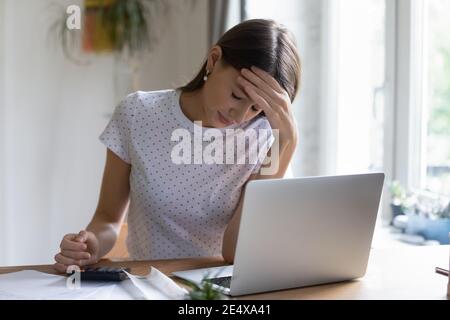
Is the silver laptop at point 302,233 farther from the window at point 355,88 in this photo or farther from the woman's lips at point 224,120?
the window at point 355,88

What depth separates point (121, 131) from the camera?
162 cm

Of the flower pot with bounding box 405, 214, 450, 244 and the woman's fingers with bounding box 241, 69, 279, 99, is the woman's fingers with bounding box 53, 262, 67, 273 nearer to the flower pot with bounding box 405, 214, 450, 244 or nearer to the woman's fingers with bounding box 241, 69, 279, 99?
the woman's fingers with bounding box 241, 69, 279, 99

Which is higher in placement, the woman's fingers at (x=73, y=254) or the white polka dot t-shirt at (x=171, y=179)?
the white polka dot t-shirt at (x=171, y=179)

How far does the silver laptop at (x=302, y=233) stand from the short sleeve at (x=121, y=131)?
1.50ft

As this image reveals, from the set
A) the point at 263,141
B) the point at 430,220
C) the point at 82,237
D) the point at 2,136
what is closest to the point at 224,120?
the point at 263,141

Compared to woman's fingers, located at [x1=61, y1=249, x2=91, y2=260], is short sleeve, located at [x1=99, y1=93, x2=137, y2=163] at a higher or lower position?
higher

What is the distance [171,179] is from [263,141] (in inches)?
9.5

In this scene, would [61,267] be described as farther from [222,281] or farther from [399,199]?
[399,199]

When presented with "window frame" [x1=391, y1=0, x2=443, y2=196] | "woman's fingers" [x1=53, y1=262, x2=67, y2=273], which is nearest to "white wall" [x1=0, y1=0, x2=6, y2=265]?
"window frame" [x1=391, y1=0, x2=443, y2=196]

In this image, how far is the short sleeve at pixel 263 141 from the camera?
5.19 ft

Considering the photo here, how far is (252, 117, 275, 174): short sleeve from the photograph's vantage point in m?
1.58

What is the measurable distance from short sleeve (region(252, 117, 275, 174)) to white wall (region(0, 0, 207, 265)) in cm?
178

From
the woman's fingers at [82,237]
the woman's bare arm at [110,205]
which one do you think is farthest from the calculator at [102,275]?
the woman's bare arm at [110,205]
